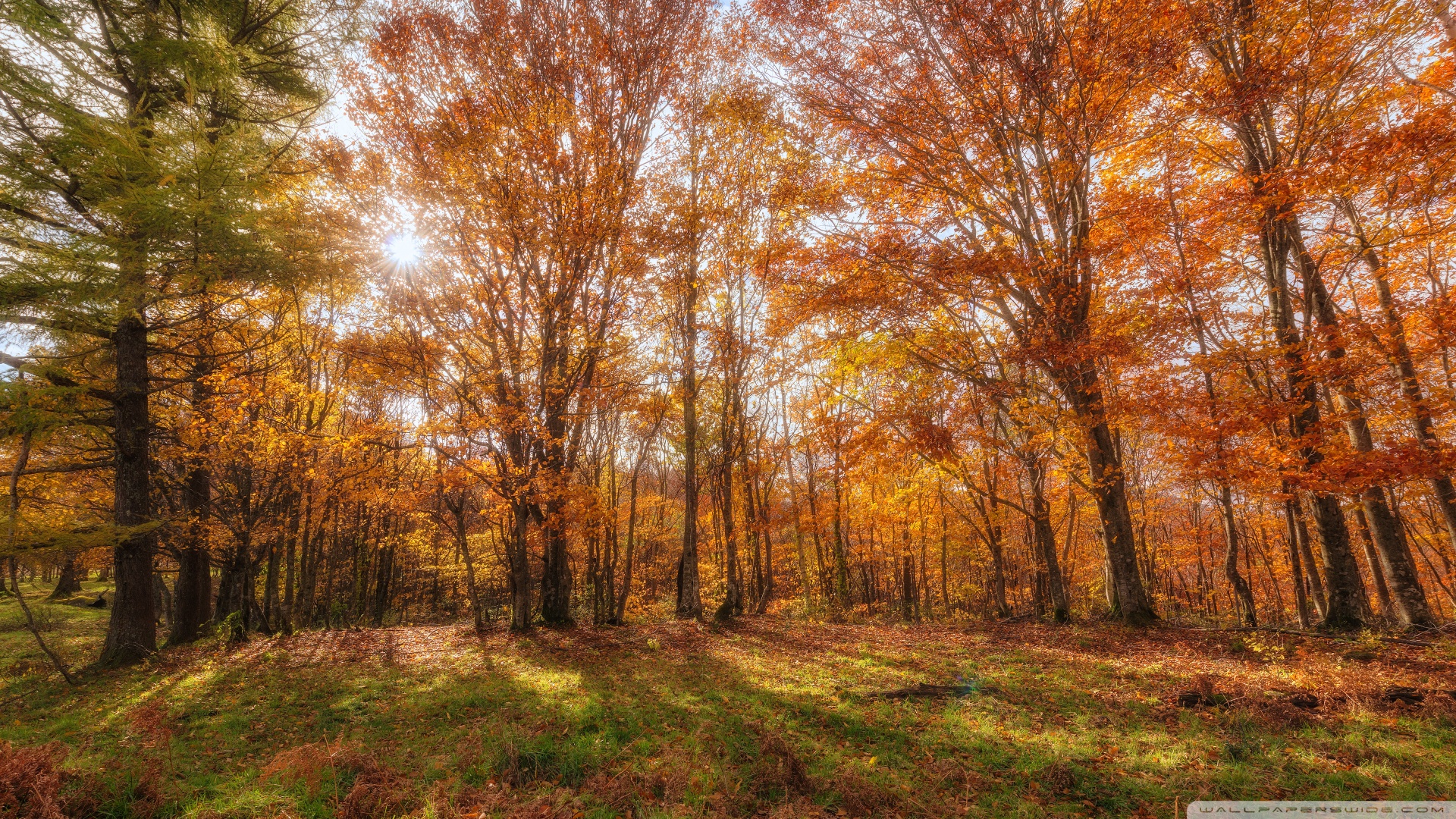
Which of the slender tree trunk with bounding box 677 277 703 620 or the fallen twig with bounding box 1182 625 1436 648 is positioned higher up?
the slender tree trunk with bounding box 677 277 703 620

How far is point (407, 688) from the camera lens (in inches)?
307

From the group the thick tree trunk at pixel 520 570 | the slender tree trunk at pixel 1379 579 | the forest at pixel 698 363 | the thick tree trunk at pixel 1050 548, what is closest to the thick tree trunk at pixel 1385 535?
the forest at pixel 698 363

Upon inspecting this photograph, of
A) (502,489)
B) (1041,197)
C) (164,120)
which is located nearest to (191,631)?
(502,489)

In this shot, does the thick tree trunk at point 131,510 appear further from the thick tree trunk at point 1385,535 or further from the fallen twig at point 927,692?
the thick tree trunk at point 1385,535

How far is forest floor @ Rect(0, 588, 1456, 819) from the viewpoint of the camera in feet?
13.6

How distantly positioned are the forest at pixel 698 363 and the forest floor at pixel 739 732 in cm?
6

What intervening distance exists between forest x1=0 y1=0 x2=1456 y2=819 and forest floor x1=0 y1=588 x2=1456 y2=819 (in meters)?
0.06

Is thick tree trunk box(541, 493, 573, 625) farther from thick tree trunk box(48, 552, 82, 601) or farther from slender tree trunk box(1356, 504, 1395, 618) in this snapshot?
thick tree trunk box(48, 552, 82, 601)

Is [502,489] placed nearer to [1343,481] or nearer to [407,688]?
[407,688]

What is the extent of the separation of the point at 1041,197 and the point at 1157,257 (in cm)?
376

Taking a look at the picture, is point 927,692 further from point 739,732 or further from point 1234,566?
point 1234,566

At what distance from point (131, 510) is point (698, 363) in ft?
38.3

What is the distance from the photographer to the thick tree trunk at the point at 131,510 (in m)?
9.27

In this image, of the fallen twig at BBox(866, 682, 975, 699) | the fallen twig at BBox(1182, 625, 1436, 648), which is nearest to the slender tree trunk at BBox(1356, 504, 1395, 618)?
the fallen twig at BBox(1182, 625, 1436, 648)
